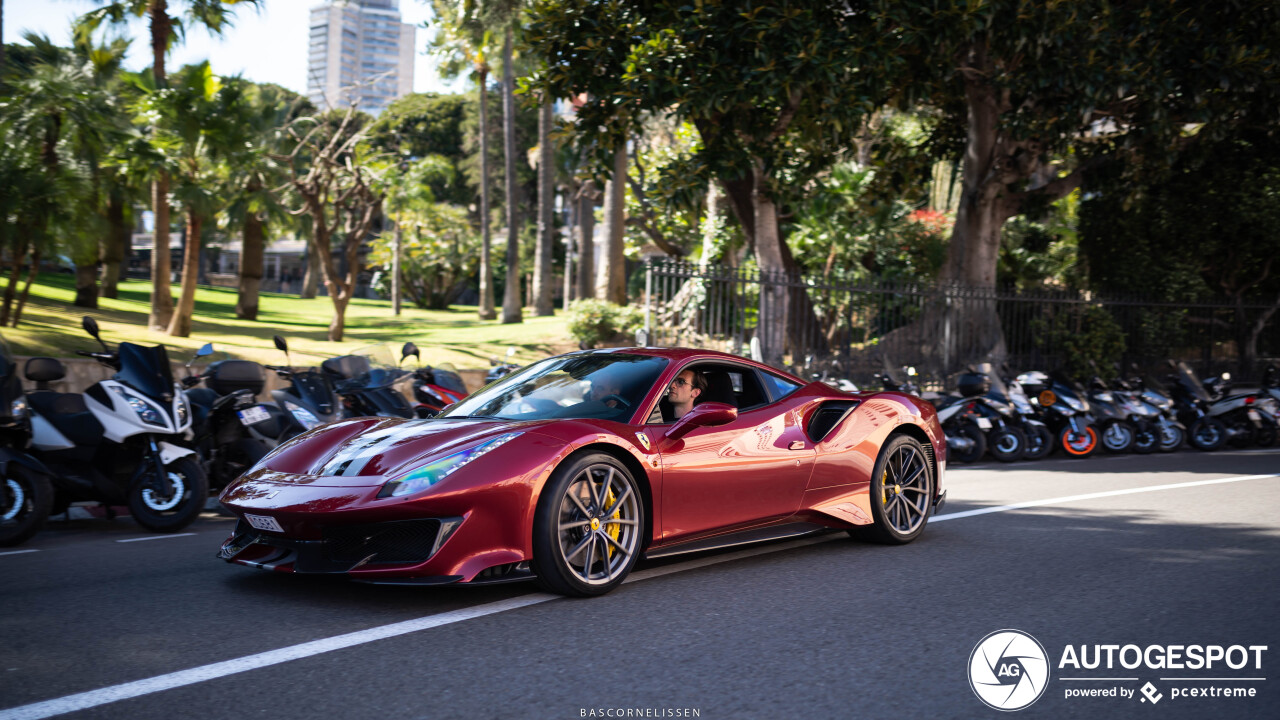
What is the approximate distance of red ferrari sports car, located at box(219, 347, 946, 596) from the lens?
4.57 metres

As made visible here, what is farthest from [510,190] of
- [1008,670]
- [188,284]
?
[1008,670]

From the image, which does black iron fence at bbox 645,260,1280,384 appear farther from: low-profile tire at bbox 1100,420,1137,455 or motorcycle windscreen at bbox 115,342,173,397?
motorcycle windscreen at bbox 115,342,173,397

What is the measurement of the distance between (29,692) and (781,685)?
8.49ft

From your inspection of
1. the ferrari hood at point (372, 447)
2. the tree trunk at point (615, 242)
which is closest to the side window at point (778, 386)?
the ferrari hood at point (372, 447)

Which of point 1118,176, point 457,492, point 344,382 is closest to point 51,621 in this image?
point 457,492

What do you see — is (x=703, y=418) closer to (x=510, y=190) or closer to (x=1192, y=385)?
(x=1192, y=385)

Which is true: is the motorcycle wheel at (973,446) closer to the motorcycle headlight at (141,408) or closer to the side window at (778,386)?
the side window at (778,386)

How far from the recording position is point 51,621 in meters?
4.45

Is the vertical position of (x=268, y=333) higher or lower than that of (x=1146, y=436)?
higher

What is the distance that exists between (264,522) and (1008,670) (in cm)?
329

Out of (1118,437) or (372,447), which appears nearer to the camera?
(372,447)

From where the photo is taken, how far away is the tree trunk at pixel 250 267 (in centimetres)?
3128

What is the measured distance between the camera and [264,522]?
473cm

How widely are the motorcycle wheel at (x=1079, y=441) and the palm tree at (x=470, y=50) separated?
50.5 ft
